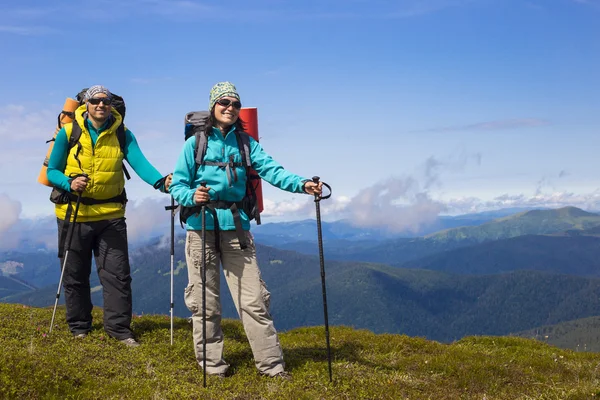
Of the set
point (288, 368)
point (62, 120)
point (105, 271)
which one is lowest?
point (288, 368)

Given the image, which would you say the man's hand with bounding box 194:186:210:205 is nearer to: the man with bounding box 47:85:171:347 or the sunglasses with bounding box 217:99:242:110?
the sunglasses with bounding box 217:99:242:110

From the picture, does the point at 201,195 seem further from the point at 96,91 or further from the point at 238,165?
the point at 96,91

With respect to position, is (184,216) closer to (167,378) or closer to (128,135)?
(167,378)

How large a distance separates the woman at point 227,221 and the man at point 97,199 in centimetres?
252

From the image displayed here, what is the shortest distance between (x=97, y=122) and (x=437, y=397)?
849 cm

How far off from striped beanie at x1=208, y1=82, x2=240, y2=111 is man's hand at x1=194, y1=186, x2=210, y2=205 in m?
1.53

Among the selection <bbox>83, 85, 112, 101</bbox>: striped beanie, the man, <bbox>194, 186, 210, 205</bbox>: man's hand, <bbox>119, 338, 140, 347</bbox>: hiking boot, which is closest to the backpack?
<bbox>194, 186, 210, 205</bbox>: man's hand

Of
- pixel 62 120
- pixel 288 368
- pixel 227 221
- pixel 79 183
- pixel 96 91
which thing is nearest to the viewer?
pixel 227 221

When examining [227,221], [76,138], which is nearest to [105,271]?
[76,138]

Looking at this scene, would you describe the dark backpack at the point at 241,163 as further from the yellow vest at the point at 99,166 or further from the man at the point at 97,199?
the yellow vest at the point at 99,166

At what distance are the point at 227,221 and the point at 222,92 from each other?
216cm

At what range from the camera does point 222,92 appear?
355 inches

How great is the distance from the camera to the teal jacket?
8.94m

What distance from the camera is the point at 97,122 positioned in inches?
444
